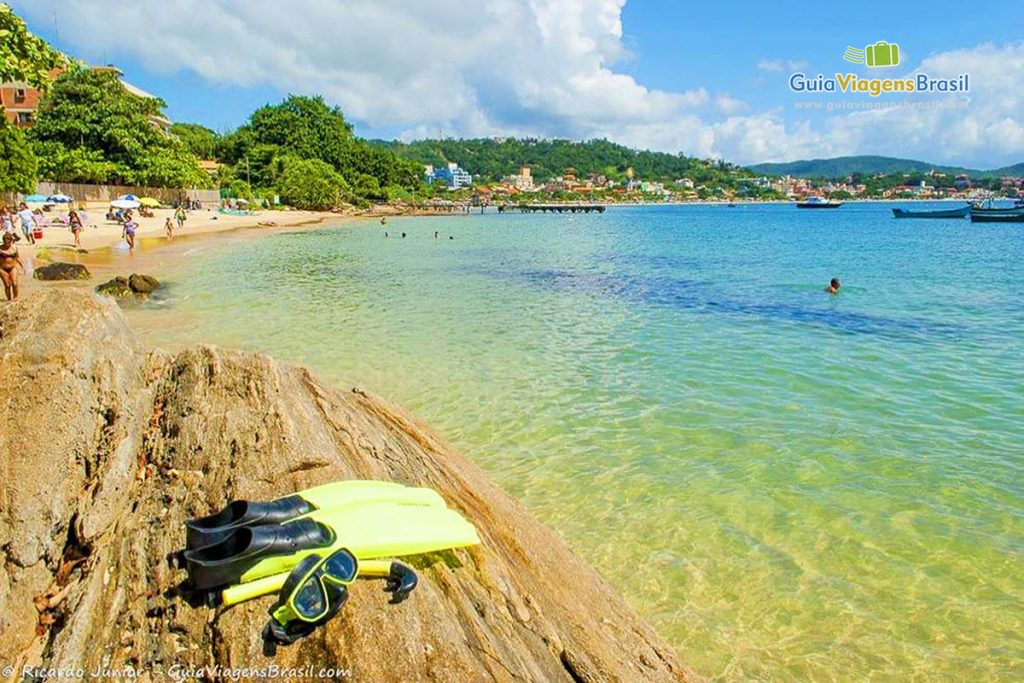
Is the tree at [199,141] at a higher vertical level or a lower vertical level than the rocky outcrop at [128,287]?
higher

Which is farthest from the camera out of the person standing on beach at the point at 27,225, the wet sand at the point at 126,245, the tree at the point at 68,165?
the tree at the point at 68,165

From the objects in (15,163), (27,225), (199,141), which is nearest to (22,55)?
(27,225)

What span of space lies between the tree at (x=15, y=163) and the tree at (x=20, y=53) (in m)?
41.6

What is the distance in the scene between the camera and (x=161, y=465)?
4684mm

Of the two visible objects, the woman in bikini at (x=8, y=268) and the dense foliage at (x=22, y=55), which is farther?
the woman in bikini at (x=8, y=268)

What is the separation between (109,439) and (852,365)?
44.4ft

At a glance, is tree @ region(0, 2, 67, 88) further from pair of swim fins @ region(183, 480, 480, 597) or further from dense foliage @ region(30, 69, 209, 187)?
dense foliage @ region(30, 69, 209, 187)

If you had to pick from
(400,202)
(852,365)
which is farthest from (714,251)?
(400,202)

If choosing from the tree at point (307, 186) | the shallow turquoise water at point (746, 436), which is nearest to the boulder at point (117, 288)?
the shallow turquoise water at point (746, 436)

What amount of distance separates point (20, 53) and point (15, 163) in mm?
44902

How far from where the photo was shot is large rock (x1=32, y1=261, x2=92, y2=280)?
22562mm

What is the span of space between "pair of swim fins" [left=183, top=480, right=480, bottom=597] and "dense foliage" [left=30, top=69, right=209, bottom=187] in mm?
75484

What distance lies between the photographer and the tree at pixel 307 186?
10331cm

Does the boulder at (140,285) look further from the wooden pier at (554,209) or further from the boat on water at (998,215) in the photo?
the wooden pier at (554,209)
